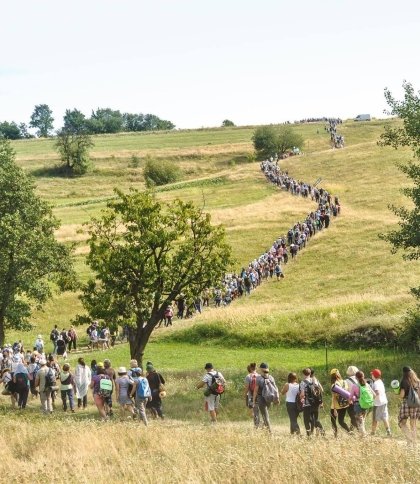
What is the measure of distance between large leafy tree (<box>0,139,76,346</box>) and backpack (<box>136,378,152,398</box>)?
65.9ft

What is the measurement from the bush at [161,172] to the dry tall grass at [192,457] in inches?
3719

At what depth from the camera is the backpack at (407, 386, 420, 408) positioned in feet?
54.1

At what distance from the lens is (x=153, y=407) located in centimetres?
2169

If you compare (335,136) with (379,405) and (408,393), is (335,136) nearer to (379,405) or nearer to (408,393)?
(379,405)

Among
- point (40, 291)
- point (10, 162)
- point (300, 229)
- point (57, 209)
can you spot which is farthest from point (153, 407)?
point (57, 209)

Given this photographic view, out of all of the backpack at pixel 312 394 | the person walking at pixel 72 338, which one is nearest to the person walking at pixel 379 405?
the backpack at pixel 312 394

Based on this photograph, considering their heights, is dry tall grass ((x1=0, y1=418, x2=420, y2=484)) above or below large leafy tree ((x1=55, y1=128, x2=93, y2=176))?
below

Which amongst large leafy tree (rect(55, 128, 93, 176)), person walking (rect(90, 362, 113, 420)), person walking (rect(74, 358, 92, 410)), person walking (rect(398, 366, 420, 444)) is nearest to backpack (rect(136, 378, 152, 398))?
person walking (rect(90, 362, 113, 420))

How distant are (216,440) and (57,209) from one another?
74505 mm

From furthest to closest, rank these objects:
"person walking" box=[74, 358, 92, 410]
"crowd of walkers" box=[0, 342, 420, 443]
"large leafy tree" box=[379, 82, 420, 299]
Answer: "large leafy tree" box=[379, 82, 420, 299] → "person walking" box=[74, 358, 92, 410] → "crowd of walkers" box=[0, 342, 420, 443]

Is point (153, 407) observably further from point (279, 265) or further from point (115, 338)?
point (279, 265)

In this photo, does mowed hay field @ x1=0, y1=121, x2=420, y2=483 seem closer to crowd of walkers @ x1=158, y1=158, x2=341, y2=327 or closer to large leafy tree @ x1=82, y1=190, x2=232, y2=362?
crowd of walkers @ x1=158, y1=158, x2=341, y2=327

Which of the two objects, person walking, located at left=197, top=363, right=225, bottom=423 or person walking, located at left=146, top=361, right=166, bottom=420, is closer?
person walking, located at left=197, top=363, right=225, bottom=423

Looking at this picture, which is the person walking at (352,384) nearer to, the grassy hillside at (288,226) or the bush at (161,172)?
the grassy hillside at (288,226)
